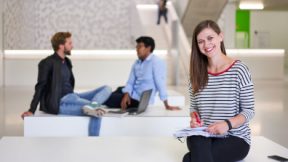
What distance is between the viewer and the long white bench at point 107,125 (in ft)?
18.5

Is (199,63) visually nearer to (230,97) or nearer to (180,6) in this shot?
(230,97)

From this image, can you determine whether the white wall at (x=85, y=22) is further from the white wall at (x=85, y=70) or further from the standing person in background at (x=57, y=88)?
the standing person in background at (x=57, y=88)

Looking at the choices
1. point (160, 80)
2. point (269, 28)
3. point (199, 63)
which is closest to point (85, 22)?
point (269, 28)

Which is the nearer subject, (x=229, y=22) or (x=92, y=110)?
(x=92, y=110)

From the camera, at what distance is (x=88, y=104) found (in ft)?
19.0

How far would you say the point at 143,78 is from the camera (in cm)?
669

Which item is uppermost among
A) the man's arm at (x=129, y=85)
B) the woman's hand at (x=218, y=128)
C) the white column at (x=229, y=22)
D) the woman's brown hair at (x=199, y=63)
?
the white column at (x=229, y=22)

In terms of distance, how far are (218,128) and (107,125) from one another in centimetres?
266

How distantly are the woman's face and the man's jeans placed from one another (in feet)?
8.27

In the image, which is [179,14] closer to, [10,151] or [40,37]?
[40,37]

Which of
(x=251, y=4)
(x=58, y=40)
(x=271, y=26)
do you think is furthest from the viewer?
(x=271, y=26)

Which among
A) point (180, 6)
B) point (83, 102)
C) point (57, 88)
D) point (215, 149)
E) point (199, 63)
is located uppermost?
point (180, 6)

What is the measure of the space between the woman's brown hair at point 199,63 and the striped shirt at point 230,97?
0.04 metres

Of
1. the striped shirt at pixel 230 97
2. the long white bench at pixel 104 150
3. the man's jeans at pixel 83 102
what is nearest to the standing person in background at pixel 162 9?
the man's jeans at pixel 83 102
